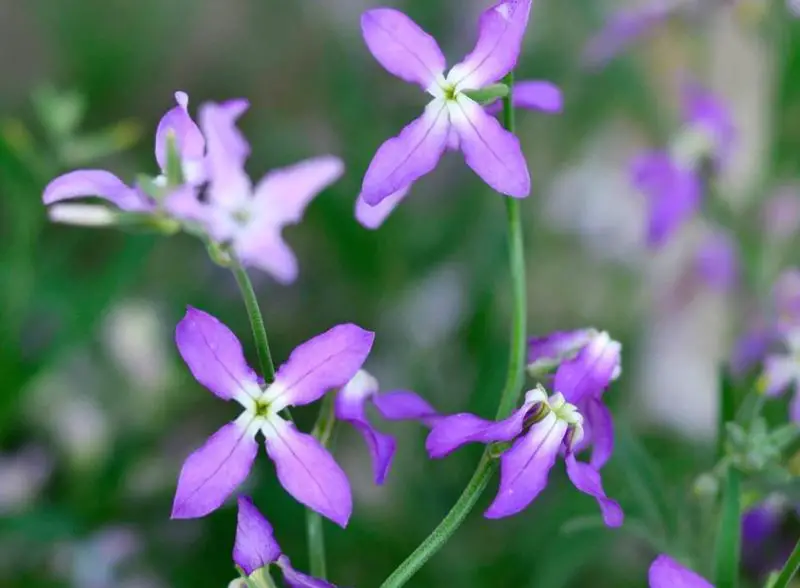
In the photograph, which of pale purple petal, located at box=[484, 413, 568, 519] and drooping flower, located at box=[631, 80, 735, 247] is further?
drooping flower, located at box=[631, 80, 735, 247]

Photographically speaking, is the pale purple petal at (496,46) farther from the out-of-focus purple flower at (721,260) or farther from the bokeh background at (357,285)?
the out-of-focus purple flower at (721,260)

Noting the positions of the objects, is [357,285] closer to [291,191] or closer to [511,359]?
[291,191]

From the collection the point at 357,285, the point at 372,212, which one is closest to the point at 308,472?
the point at 372,212

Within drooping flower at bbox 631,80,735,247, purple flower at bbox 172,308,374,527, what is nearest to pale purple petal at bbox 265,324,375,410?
purple flower at bbox 172,308,374,527

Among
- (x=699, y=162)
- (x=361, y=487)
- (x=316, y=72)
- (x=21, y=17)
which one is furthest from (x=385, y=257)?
(x=21, y=17)

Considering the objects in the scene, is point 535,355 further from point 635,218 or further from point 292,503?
point 635,218

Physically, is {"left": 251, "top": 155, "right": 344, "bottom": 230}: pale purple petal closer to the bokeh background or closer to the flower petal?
the flower petal
